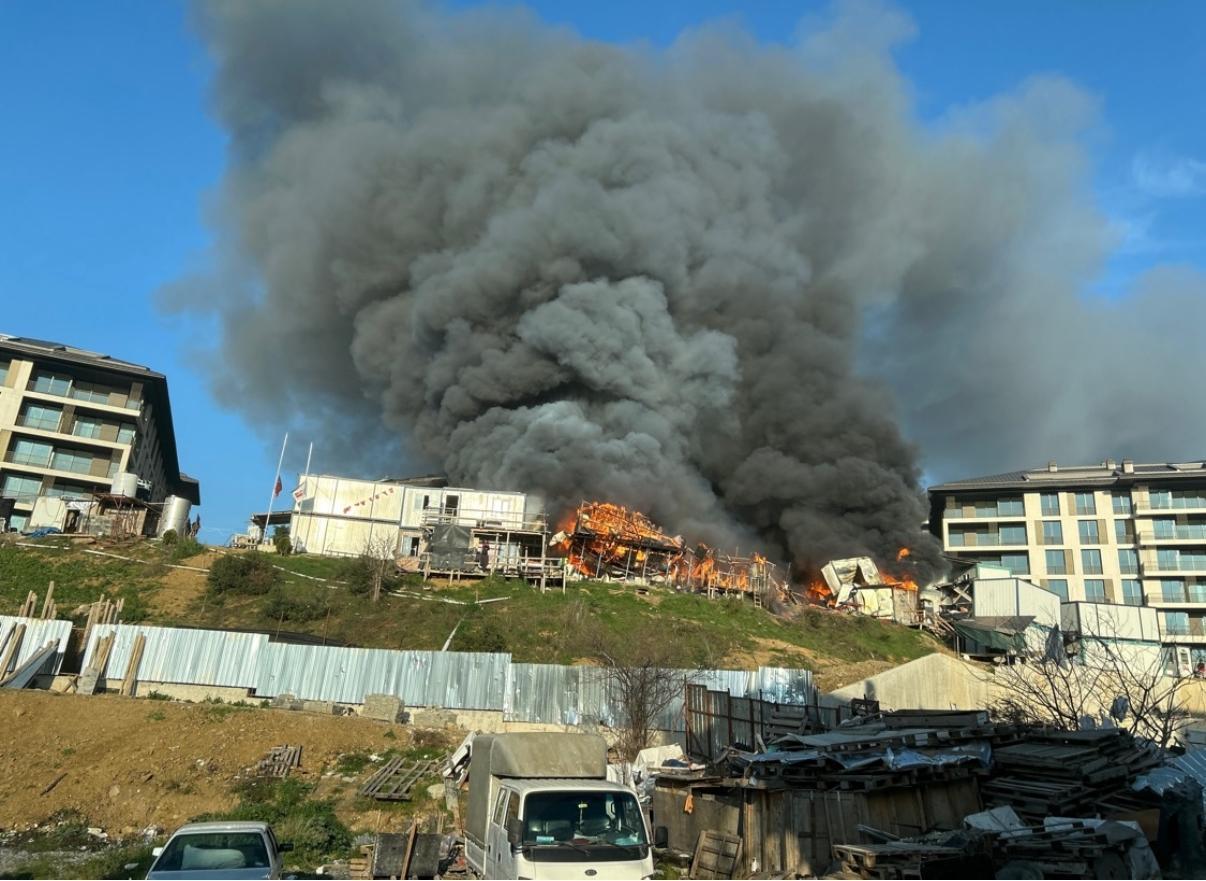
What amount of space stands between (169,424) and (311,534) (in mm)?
36530

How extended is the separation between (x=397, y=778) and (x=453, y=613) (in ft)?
54.7

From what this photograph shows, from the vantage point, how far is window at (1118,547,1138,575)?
6325 centimetres

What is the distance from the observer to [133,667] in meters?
25.5

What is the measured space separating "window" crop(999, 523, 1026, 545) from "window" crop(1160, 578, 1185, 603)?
9.73 meters

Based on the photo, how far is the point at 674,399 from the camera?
2207 inches

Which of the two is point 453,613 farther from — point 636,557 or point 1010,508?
point 1010,508

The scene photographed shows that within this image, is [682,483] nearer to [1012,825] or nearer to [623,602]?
[623,602]

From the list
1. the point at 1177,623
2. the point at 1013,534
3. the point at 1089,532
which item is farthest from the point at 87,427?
the point at 1177,623

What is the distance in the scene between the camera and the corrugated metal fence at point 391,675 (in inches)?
989

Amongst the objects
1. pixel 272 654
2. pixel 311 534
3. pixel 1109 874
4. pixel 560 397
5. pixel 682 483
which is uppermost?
pixel 560 397

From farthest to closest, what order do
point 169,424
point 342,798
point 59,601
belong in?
point 169,424, point 59,601, point 342,798

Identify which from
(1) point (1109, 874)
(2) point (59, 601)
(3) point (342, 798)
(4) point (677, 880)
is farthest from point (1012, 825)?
(2) point (59, 601)

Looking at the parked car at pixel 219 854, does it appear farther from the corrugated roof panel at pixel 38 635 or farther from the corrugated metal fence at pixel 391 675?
the corrugated roof panel at pixel 38 635

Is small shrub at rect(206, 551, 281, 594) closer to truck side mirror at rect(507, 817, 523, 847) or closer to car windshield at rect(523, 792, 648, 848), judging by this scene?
truck side mirror at rect(507, 817, 523, 847)
